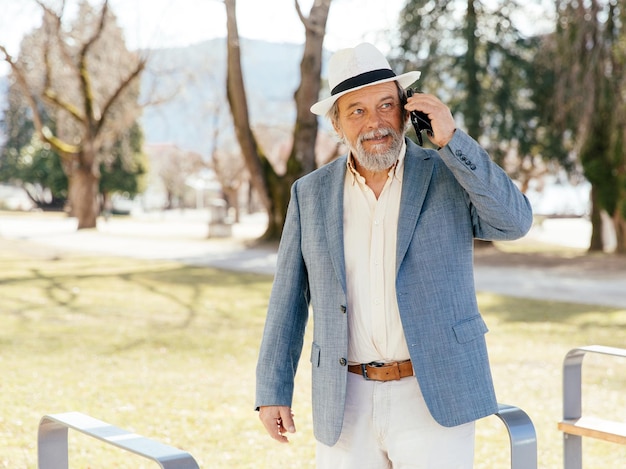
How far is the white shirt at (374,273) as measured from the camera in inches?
107

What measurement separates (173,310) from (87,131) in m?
20.4

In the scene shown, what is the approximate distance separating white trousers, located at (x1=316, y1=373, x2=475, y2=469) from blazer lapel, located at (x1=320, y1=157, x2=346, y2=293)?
0.34 metres

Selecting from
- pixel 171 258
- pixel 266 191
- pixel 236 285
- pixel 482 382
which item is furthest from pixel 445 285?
pixel 266 191

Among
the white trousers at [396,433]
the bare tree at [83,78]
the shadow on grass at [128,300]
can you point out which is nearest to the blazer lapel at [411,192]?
the white trousers at [396,433]

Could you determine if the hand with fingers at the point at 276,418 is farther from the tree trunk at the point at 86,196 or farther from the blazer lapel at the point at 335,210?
the tree trunk at the point at 86,196

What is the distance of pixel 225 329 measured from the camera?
10641mm

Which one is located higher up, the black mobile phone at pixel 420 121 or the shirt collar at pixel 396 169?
the black mobile phone at pixel 420 121

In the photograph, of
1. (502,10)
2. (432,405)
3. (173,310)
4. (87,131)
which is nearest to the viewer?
(432,405)

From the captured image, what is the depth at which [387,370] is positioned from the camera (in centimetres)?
268

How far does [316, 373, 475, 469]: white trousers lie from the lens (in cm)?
262

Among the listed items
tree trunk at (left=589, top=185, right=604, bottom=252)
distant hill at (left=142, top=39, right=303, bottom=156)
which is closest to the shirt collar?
distant hill at (left=142, top=39, right=303, bottom=156)

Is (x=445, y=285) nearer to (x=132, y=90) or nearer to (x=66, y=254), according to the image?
(x=66, y=254)

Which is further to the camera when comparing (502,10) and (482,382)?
(502,10)

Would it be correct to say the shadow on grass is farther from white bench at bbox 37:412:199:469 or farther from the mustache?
the mustache
